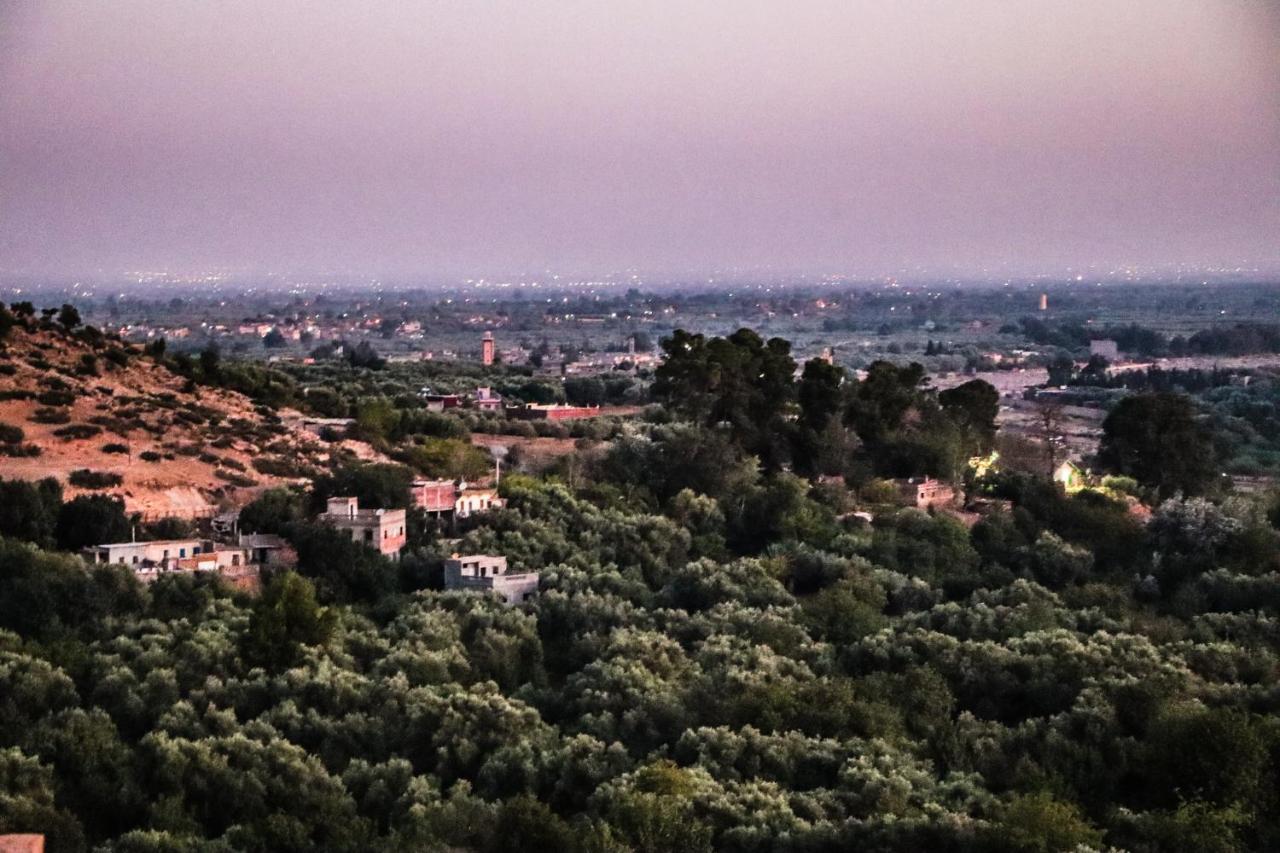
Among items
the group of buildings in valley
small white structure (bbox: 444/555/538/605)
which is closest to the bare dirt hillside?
small white structure (bbox: 444/555/538/605)

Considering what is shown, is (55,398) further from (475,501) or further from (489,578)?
(489,578)

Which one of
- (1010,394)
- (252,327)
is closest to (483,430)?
(1010,394)

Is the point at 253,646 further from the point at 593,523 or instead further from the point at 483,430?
the point at 483,430

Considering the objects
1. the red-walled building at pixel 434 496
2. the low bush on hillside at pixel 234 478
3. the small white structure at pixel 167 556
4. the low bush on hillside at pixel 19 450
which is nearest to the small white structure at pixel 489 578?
the red-walled building at pixel 434 496

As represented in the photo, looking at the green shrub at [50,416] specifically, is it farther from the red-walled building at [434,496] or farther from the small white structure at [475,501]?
the small white structure at [475,501]

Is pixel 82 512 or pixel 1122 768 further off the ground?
pixel 82 512

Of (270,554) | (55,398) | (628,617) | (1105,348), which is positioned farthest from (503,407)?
(1105,348)

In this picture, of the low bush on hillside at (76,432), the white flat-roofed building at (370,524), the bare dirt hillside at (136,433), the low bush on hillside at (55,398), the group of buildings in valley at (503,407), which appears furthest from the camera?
the group of buildings in valley at (503,407)
